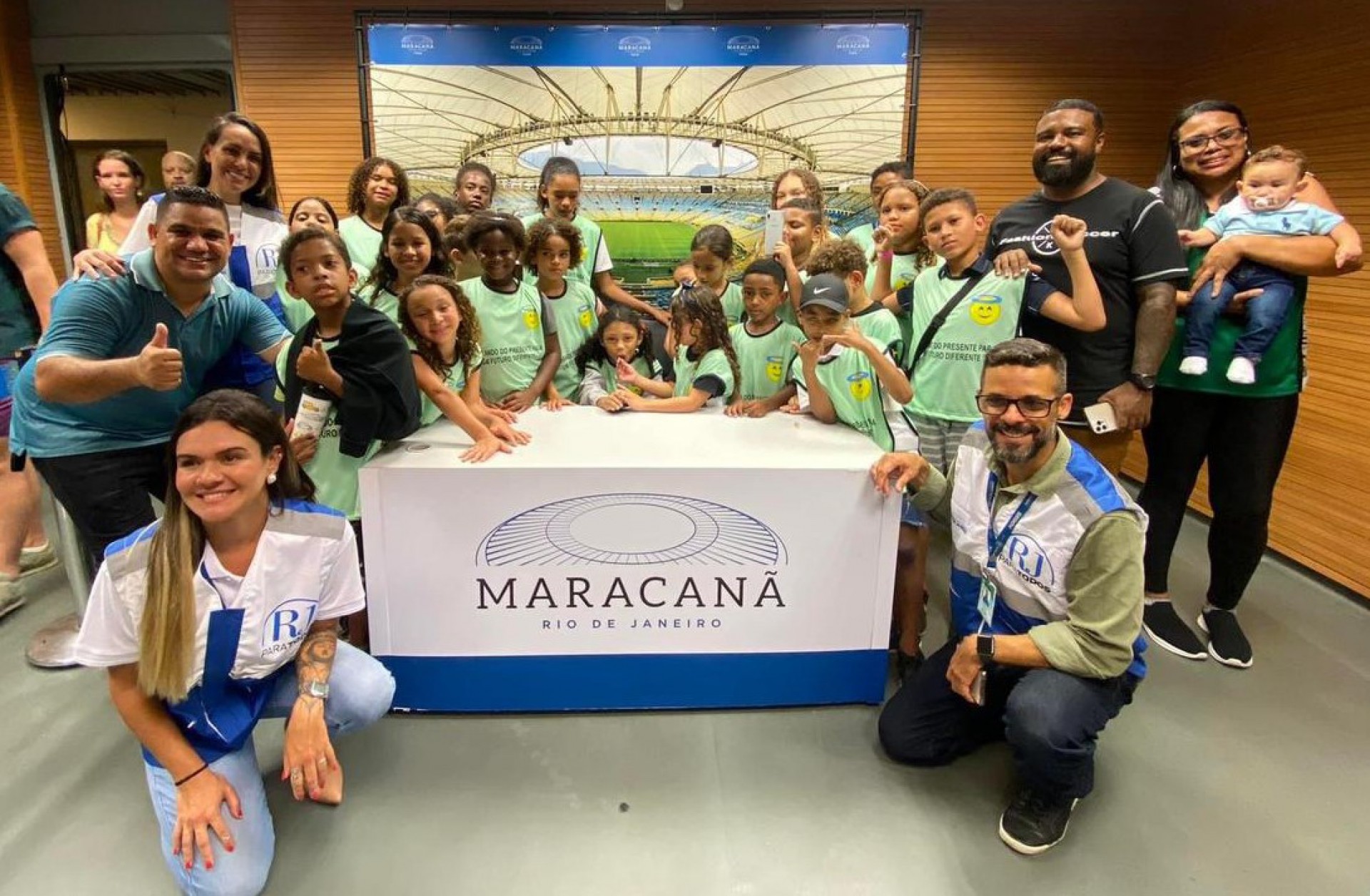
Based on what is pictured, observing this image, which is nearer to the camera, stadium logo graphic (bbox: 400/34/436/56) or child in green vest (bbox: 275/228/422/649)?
child in green vest (bbox: 275/228/422/649)

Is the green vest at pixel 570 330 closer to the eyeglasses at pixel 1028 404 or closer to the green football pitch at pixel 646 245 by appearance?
the eyeglasses at pixel 1028 404

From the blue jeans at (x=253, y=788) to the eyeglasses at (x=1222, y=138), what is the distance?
2945mm

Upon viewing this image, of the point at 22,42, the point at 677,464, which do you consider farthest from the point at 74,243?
the point at 677,464

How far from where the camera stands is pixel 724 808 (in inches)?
72.6

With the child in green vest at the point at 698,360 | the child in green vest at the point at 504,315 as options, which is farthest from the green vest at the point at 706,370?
the child in green vest at the point at 504,315

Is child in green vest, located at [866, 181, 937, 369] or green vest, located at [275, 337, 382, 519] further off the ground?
child in green vest, located at [866, 181, 937, 369]

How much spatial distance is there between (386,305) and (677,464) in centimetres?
122

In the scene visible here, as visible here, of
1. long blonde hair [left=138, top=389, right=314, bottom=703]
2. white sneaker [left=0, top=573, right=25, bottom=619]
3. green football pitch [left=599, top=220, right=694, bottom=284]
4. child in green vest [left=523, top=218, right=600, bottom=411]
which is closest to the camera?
long blonde hair [left=138, top=389, right=314, bottom=703]

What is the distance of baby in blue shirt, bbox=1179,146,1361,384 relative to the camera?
2.34m

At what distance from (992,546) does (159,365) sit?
1.97m

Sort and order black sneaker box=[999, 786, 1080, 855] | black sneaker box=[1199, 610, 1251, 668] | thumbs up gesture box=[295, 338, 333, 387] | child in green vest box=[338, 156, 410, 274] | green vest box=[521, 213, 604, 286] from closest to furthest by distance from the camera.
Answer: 1. black sneaker box=[999, 786, 1080, 855]
2. thumbs up gesture box=[295, 338, 333, 387]
3. black sneaker box=[1199, 610, 1251, 668]
4. child in green vest box=[338, 156, 410, 274]
5. green vest box=[521, 213, 604, 286]

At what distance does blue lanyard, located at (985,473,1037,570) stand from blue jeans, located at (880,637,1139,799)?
28 cm

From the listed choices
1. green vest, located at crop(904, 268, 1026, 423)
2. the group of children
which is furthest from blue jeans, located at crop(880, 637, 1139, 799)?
green vest, located at crop(904, 268, 1026, 423)

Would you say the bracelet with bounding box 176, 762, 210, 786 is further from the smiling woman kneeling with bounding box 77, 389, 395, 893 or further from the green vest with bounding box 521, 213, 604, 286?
the green vest with bounding box 521, 213, 604, 286
